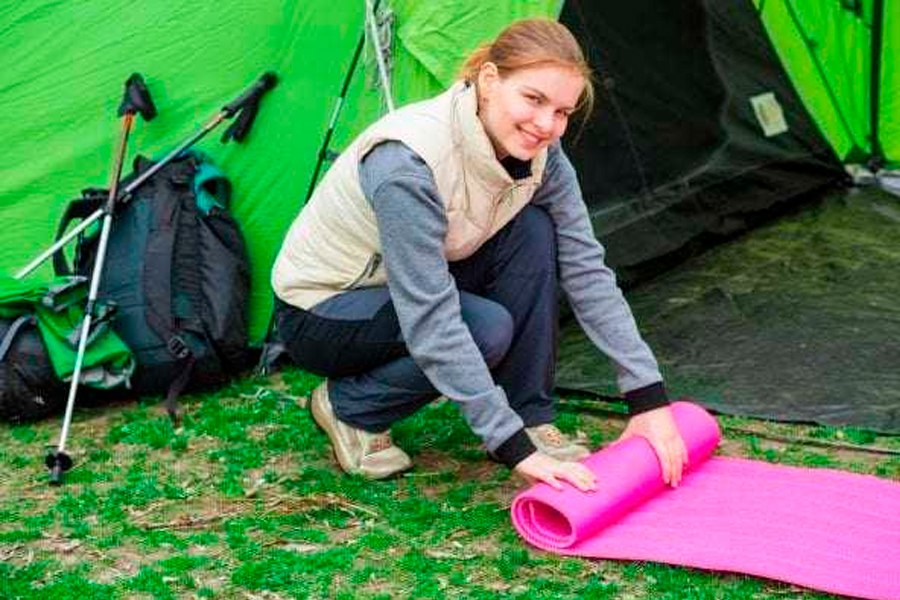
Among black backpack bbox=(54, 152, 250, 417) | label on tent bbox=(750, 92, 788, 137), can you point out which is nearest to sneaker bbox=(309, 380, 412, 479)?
black backpack bbox=(54, 152, 250, 417)

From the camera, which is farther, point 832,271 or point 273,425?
point 832,271

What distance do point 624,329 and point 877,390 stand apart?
99 centimetres

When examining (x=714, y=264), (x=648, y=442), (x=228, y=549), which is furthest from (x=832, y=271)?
(x=228, y=549)

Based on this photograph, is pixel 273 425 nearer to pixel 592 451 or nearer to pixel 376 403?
pixel 376 403

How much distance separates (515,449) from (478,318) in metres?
0.38

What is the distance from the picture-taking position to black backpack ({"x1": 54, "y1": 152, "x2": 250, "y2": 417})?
4.25 meters

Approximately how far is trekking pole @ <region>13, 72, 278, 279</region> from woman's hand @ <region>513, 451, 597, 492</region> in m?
1.83

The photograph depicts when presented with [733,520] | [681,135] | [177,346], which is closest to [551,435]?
[733,520]

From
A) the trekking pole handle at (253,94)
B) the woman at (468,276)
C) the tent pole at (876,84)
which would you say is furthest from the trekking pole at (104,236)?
the tent pole at (876,84)

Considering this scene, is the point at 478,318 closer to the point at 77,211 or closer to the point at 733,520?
the point at 733,520

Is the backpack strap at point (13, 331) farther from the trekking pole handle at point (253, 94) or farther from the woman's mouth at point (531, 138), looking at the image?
the woman's mouth at point (531, 138)

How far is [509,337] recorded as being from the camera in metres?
3.37

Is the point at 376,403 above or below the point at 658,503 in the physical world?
above

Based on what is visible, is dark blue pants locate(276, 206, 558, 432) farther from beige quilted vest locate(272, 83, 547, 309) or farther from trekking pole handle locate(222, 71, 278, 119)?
trekking pole handle locate(222, 71, 278, 119)
